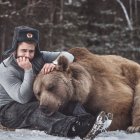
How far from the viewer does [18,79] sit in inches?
184

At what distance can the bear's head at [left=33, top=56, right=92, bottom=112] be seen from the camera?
14.3ft

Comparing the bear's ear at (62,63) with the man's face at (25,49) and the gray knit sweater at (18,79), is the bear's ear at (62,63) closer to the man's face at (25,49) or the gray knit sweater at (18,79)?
the gray knit sweater at (18,79)

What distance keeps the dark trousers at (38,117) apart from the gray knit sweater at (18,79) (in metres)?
0.09

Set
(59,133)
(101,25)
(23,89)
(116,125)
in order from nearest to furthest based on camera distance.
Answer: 1. (59,133)
2. (23,89)
3. (116,125)
4. (101,25)

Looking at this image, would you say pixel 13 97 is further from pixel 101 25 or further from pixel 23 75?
pixel 101 25

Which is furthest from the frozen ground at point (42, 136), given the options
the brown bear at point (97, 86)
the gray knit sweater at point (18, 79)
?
the gray knit sweater at point (18, 79)

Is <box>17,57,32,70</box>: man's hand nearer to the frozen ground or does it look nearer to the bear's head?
the bear's head

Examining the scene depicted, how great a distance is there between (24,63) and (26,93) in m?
0.28

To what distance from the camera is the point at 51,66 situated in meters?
4.50

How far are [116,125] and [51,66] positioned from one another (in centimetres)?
89

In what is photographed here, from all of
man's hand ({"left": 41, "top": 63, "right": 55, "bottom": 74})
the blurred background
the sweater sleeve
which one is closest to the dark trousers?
the sweater sleeve

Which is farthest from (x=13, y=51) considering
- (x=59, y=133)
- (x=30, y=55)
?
(x=59, y=133)

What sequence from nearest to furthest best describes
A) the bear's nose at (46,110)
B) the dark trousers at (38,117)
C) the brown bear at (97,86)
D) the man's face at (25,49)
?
the dark trousers at (38,117)
the bear's nose at (46,110)
the brown bear at (97,86)
the man's face at (25,49)

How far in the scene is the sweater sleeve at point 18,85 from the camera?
4445mm
